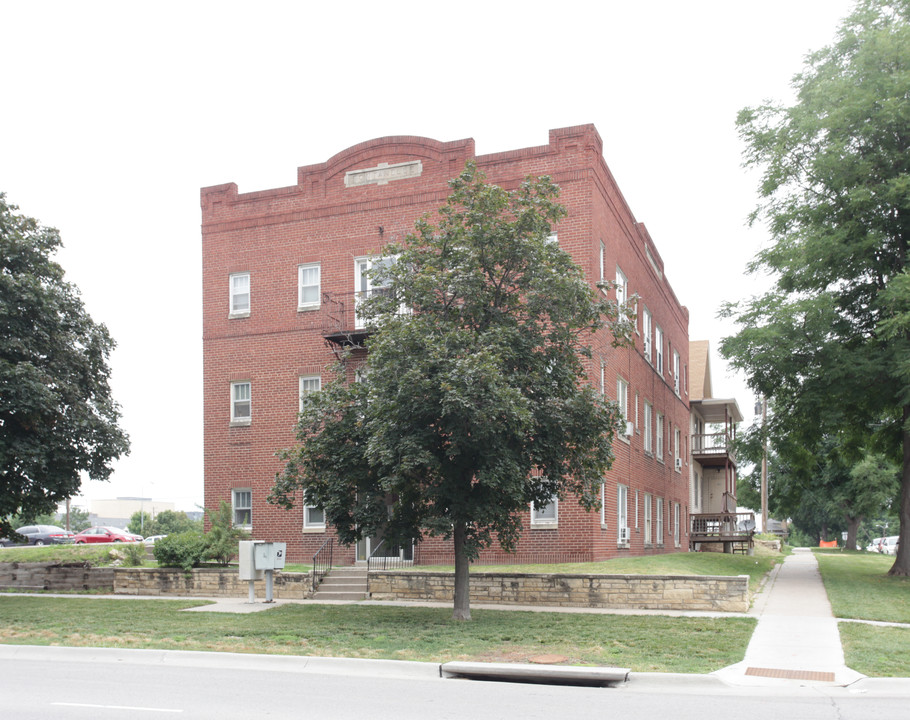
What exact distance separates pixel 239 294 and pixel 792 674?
2007 cm

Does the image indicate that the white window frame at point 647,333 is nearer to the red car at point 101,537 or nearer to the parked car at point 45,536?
the red car at point 101,537

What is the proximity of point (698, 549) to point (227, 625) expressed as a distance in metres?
30.4

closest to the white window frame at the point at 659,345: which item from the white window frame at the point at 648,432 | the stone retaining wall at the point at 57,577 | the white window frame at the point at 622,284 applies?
the white window frame at the point at 648,432

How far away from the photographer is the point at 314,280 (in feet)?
87.5

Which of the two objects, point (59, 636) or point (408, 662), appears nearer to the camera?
point (408, 662)

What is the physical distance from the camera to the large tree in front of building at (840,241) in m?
23.4

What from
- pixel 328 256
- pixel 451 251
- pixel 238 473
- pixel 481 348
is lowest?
pixel 238 473

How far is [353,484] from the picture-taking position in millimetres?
16328

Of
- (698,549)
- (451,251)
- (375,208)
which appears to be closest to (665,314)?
(698,549)

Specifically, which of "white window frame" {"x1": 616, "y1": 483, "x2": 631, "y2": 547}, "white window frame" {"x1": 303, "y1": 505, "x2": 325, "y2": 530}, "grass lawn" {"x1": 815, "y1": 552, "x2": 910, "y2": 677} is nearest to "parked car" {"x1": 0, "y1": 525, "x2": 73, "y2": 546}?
"white window frame" {"x1": 303, "y1": 505, "x2": 325, "y2": 530}

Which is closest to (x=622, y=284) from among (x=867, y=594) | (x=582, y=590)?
(x=867, y=594)

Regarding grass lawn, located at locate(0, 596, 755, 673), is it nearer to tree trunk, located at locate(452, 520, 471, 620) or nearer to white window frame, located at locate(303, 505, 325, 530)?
tree trunk, located at locate(452, 520, 471, 620)

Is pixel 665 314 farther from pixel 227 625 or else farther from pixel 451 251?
pixel 227 625

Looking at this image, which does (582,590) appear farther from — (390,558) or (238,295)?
(238,295)
